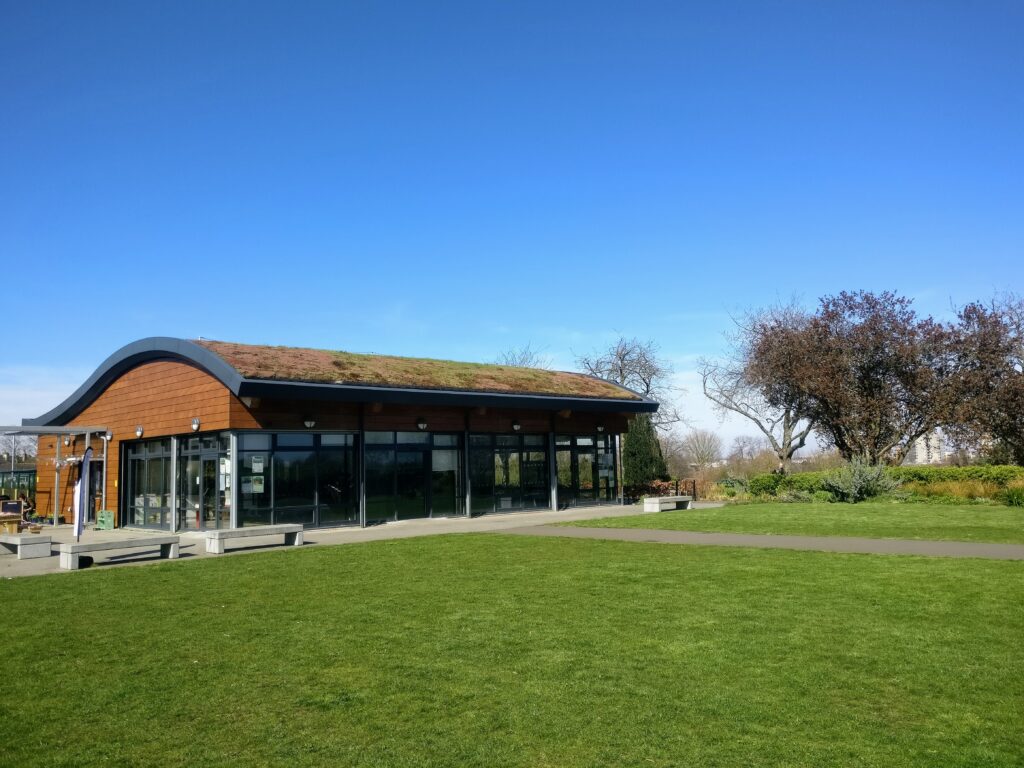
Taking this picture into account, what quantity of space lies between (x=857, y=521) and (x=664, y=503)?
276 inches

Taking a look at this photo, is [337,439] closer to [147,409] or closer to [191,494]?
[191,494]

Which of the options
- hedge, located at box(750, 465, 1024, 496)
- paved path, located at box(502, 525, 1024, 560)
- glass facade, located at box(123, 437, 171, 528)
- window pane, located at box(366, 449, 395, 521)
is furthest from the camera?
hedge, located at box(750, 465, 1024, 496)

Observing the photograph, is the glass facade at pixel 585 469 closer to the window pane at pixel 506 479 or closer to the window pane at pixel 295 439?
the window pane at pixel 506 479

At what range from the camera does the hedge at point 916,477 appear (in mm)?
26094

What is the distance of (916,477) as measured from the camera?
2739 cm

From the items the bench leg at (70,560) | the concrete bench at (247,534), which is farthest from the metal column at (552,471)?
the bench leg at (70,560)

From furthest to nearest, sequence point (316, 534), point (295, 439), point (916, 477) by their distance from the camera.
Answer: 1. point (916, 477)
2. point (295, 439)
3. point (316, 534)

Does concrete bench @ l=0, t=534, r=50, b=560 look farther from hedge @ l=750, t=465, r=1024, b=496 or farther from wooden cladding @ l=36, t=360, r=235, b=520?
hedge @ l=750, t=465, r=1024, b=496

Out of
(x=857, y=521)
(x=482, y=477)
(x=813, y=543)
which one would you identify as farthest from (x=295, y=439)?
(x=857, y=521)

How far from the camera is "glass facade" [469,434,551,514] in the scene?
2506cm

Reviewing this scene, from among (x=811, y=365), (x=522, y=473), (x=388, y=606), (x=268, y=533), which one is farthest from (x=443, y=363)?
(x=388, y=606)

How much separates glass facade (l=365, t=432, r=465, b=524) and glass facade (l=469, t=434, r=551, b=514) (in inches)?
26.1

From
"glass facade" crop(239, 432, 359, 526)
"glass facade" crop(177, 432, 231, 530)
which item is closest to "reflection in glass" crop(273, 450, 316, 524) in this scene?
"glass facade" crop(239, 432, 359, 526)

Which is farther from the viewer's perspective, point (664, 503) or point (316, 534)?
point (664, 503)
